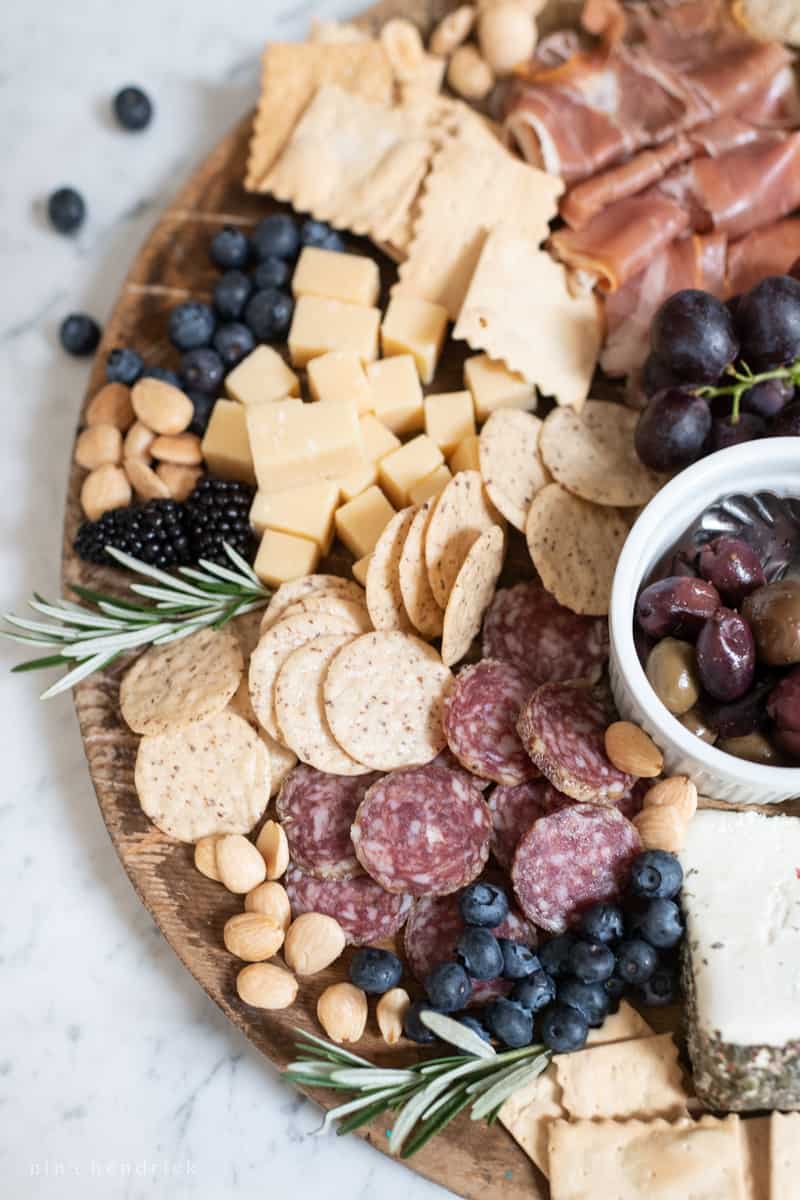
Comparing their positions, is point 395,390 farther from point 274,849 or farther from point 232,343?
point 274,849

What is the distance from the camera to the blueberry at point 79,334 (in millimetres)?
1875

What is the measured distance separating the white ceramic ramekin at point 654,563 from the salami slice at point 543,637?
0.08 meters

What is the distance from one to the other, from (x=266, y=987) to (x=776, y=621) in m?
0.77

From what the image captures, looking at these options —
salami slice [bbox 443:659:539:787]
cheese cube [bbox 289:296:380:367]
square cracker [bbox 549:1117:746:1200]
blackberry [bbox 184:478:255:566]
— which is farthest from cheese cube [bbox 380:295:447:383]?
square cracker [bbox 549:1117:746:1200]

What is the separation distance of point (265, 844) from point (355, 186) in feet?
3.59

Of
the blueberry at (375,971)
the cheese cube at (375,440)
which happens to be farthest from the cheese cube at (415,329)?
the blueberry at (375,971)

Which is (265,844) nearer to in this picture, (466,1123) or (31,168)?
(466,1123)

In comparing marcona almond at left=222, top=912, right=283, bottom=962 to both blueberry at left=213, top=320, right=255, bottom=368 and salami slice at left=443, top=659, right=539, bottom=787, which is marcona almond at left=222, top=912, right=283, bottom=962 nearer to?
salami slice at left=443, top=659, right=539, bottom=787

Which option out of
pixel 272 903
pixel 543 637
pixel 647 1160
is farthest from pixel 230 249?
pixel 647 1160

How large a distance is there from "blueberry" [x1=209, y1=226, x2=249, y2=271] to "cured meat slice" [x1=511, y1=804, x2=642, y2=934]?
105 cm

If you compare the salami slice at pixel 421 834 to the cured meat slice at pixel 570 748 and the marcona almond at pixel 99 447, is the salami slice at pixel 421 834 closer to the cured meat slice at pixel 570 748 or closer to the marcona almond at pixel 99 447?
the cured meat slice at pixel 570 748

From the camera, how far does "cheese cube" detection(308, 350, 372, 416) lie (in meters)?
1.66

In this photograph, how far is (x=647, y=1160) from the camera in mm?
1254

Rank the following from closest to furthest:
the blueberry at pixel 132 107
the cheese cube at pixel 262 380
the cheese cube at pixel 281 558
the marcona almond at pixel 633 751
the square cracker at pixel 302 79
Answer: the marcona almond at pixel 633 751, the cheese cube at pixel 281 558, the cheese cube at pixel 262 380, the square cracker at pixel 302 79, the blueberry at pixel 132 107
